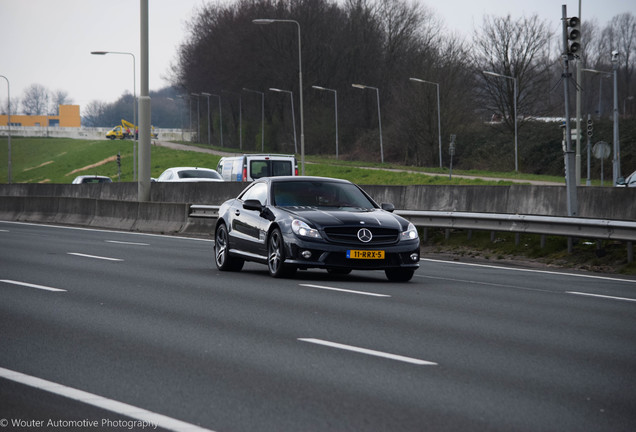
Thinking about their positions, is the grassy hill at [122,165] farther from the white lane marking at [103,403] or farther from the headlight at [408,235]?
the white lane marking at [103,403]

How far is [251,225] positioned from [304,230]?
1573 mm

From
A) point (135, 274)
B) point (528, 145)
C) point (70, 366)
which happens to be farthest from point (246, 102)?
point (70, 366)

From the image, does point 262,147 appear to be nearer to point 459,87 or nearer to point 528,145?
point 459,87

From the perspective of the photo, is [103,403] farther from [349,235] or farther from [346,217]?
[346,217]

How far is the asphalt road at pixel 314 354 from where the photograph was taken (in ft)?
19.7

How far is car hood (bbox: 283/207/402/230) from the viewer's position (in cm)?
1411

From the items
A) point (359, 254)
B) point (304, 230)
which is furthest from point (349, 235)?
point (304, 230)

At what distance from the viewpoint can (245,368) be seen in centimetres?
748

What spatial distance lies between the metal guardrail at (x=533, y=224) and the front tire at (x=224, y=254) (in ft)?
18.8

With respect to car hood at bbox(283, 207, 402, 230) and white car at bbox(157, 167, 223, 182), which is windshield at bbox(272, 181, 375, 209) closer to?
car hood at bbox(283, 207, 402, 230)

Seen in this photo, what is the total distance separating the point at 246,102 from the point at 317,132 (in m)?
16.1

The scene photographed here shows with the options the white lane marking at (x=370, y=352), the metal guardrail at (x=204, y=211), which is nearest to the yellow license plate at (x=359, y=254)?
the white lane marking at (x=370, y=352)

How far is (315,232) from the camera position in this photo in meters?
14.0

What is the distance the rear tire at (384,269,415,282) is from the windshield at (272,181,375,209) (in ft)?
3.36
